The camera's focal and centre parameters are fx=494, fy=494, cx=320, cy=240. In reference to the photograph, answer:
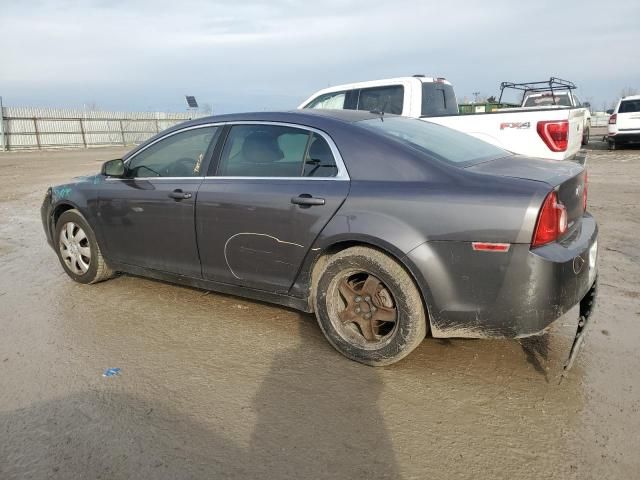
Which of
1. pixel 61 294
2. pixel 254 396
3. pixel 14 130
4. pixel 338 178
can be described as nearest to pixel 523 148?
pixel 338 178

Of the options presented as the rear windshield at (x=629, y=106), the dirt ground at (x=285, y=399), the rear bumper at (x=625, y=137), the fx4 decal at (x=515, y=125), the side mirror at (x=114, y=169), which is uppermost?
the rear windshield at (x=629, y=106)

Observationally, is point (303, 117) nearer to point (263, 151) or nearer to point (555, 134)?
point (263, 151)

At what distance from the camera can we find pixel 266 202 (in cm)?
330

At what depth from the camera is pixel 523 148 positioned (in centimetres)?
627

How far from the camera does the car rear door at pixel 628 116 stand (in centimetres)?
1570

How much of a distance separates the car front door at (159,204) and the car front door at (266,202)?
0.15m

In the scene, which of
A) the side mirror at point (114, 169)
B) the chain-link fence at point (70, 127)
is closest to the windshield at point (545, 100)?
the side mirror at point (114, 169)

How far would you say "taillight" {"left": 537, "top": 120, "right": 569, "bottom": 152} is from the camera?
591 centimetres

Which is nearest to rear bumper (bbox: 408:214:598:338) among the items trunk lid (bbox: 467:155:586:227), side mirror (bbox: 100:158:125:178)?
trunk lid (bbox: 467:155:586:227)

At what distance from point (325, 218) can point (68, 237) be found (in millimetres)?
2895

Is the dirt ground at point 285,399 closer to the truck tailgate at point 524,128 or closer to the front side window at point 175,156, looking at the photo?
the front side window at point 175,156

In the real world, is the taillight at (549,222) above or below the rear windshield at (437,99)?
below

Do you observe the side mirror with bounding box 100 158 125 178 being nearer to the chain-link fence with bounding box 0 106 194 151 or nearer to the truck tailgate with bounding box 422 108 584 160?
the truck tailgate with bounding box 422 108 584 160

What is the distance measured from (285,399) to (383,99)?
6.00 meters
